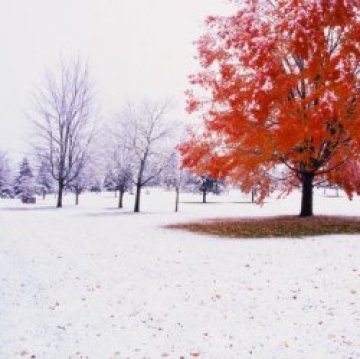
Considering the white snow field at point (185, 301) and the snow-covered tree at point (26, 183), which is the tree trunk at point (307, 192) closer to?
the white snow field at point (185, 301)

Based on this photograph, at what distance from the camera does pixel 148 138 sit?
3709cm

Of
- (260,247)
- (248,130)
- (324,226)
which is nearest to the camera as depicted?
(260,247)

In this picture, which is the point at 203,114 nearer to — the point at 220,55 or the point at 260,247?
the point at 220,55

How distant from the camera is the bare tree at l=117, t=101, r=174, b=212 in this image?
37.1 m

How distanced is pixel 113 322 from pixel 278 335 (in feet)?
8.28

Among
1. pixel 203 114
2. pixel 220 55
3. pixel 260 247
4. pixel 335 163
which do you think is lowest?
pixel 260 247

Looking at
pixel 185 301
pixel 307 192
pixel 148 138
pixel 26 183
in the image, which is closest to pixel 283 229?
pixel 307 192

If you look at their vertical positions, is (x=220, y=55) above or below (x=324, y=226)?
above

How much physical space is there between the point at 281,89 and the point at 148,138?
19.8 meters

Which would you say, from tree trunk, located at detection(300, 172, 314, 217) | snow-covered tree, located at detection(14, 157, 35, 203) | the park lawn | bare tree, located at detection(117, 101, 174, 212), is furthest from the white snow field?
snow-covered tree, located at detection(14, 157, 35, 203)

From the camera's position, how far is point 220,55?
2019 cm

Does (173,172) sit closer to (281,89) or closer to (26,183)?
(281,89)

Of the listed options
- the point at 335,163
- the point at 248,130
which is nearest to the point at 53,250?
the point at 248,130

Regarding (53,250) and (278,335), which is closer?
(278,335)
